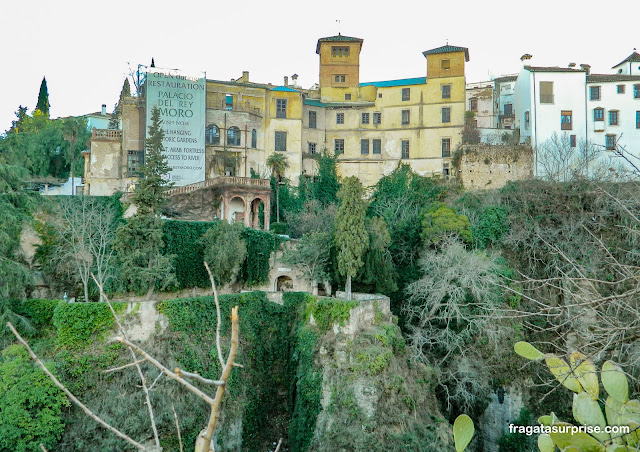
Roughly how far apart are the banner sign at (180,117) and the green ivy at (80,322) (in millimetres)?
14172

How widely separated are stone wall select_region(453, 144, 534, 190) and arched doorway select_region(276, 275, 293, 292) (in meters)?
14.6

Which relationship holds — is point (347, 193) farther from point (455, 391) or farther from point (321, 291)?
point (455, 391)

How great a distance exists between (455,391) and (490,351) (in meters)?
2.48

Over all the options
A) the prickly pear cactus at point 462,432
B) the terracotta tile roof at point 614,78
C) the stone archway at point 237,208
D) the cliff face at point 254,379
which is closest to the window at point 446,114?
the terracotta tile roof at point 614,78

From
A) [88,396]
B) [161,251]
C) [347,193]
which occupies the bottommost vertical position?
[88,396]

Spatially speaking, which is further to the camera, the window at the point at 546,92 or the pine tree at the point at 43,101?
the pine tree at the point at 43,101

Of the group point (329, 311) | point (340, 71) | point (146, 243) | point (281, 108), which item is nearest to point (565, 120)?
point (340, 71)

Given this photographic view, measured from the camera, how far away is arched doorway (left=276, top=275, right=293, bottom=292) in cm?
3191

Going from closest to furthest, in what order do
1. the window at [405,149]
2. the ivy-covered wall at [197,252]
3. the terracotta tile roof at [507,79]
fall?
the ivy-covered wall at [197,252] → the window at [405,149] → the terracotta tile roof at [507,79]

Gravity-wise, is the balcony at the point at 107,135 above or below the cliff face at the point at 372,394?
above

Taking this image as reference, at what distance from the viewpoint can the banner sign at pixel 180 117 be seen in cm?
3719

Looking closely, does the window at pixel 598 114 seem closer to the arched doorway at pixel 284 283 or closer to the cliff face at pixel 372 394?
the arched doorway at pixel 284 283

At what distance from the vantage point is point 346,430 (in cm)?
2186

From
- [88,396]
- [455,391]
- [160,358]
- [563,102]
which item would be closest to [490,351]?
[455,391]
